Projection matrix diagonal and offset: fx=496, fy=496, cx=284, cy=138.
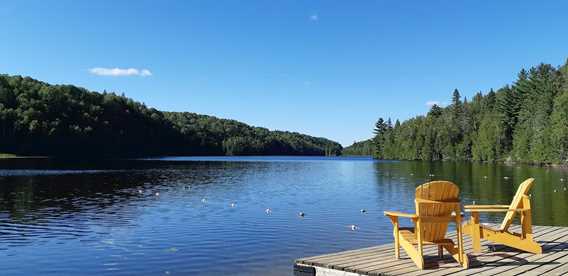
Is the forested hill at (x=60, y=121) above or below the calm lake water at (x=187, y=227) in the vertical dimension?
above

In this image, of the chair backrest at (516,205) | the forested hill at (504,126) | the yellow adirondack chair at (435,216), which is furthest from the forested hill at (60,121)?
the chair backrest at (516,205)

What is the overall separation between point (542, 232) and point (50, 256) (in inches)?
650

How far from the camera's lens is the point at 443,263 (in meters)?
11.2

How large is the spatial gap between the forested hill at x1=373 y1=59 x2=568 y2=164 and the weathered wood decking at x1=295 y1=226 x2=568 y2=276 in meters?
93.1

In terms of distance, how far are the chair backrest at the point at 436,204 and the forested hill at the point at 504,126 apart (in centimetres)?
9492

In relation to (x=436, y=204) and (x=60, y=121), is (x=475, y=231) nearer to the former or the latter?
(x=436, y=204)

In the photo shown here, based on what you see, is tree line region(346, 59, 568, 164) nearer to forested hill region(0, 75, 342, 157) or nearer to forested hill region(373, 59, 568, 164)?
forested hill region(373, 59, 568, 164)

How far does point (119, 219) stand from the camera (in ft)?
88.9

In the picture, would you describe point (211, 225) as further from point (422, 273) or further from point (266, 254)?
point (422, 273)

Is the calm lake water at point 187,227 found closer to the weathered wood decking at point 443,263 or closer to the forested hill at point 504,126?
the weathered wood decking at point 443,263

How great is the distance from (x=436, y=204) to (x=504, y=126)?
448 ft

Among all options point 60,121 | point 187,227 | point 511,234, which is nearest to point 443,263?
point 511,234

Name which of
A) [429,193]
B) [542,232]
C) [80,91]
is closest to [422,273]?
[429,193]

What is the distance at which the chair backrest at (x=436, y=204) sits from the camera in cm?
1077
